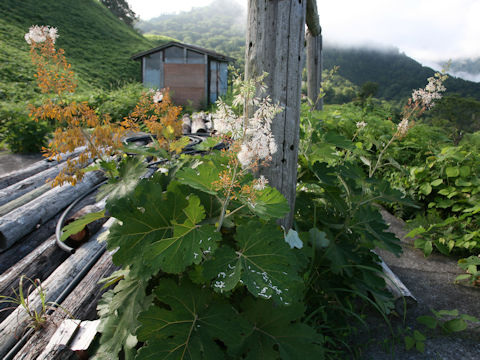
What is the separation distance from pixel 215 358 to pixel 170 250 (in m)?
0.48

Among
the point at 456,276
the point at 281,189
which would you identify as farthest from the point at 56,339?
the point at 456,276

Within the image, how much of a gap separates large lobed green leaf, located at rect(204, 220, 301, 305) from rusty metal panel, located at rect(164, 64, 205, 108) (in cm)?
1422

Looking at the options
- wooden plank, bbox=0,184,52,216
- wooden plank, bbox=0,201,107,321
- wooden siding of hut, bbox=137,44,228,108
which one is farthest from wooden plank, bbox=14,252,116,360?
wooden siding of hut, bbox=137,44,228,108

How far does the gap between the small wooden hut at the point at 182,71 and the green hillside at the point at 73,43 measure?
2303 millimetres

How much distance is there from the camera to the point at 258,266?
126 centimetres

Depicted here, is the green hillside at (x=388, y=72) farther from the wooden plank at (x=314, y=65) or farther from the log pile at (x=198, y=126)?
the wooden plank at (x=314, y=65)

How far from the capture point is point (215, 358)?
1180 millimetres

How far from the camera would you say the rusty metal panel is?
1476 centimetres

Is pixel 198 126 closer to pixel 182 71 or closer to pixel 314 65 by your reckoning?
pixel 314 65

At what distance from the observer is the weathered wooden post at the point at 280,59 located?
2.01 m

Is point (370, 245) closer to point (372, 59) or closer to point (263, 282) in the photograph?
point (263, 282)

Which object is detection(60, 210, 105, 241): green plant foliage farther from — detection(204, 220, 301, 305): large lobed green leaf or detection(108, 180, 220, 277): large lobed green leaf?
detection(204, 220, 301, 305): large lobed green leaf

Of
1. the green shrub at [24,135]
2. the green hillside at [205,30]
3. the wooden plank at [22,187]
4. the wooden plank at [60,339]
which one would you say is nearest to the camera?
the wooden plank at [60,339]

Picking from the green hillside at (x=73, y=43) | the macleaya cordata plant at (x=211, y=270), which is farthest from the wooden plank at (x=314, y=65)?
the green hillside at (x=73, y=43)
